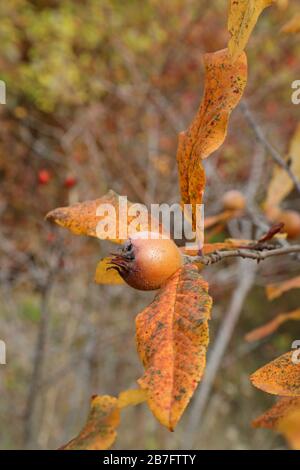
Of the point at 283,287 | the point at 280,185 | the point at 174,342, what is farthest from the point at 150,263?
the point at 280,185

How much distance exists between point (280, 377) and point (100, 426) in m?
0.22

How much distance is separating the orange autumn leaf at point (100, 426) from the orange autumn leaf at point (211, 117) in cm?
26

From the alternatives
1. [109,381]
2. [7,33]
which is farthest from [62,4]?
[109,381]

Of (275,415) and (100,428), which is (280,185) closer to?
(275,415)

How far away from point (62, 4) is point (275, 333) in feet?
14.0

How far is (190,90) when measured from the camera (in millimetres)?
5082

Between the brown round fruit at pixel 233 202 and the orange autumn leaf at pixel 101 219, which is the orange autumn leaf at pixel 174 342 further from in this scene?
the brown round fruit at pixel 233 202

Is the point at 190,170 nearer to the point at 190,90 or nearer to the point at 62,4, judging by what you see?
the point at 190,90

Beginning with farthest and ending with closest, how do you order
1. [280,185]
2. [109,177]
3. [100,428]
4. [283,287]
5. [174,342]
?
1. [109,177]
2. [280,185]
3. [283,287]
4. [100,428]
5. [174,342]

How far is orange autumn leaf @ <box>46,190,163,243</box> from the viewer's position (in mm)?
655

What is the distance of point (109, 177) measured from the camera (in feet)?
11.3

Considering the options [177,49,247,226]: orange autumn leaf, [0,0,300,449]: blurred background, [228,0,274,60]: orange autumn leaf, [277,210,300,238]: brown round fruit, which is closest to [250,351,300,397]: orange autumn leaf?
[177,49,247,226]: orange autumn leaf

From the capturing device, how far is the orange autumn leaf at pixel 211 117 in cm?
56

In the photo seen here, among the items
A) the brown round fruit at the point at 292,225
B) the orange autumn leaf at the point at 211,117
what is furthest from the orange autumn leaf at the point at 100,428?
the brown round fruit at the point at 292,225
